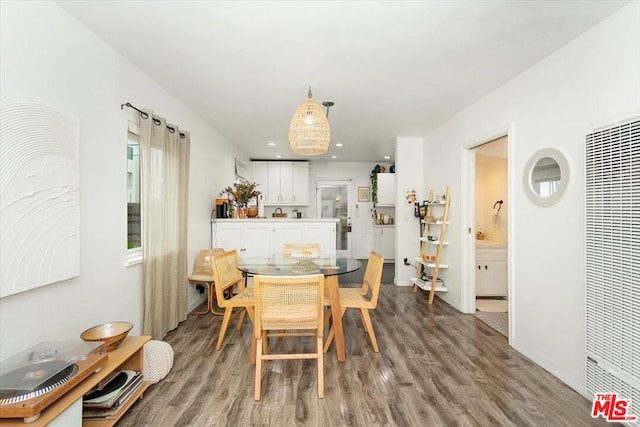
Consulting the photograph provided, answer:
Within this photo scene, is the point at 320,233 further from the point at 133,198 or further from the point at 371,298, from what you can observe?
the point at 133,198

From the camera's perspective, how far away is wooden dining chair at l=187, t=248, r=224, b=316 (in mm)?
3693

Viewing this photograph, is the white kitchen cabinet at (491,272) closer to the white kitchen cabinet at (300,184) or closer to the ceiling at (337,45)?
the ceiling at (337,45)

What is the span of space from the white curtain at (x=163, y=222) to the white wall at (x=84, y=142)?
141 mm

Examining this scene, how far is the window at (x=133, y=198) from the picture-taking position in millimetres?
2779

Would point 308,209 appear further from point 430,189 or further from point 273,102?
point 273,102

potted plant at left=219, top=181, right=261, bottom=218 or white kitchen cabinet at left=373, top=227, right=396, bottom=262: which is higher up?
potted plant at left=219, top=181, right=261, bottom=218

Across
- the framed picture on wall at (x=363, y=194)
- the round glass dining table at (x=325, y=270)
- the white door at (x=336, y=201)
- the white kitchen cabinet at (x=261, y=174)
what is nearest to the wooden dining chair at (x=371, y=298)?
the round glass dining table at (x=325, y=270)

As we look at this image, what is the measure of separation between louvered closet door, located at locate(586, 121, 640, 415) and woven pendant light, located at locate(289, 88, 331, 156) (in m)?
1.87

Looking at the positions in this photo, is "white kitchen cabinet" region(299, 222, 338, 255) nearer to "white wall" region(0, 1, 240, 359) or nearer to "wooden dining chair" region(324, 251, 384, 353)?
"wooden dining chair" region(324, 251, 384, 353)

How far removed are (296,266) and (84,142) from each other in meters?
1.87

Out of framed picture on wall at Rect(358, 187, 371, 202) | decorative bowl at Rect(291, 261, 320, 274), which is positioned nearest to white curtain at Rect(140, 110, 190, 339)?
decorative bowl at Rect(291, 261, 320, 274)

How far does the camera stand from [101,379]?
1659mm

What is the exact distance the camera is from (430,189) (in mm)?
4895

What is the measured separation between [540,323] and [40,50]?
13.0ft
